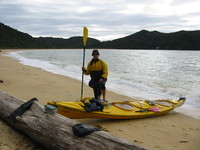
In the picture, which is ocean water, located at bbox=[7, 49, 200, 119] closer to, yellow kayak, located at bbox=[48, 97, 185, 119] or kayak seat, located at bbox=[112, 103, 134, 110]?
yellow kayak, located at bbox=[48, 97, 185, 119]

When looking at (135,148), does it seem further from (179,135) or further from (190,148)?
(179,135)

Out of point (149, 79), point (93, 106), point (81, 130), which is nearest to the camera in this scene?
point (81, 130)

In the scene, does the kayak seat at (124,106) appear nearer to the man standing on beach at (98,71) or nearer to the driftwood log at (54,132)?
the man standing on beach at (98,71)

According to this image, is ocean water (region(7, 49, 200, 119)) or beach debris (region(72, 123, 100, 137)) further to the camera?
ocean water (region(7, 49, 200, 119))

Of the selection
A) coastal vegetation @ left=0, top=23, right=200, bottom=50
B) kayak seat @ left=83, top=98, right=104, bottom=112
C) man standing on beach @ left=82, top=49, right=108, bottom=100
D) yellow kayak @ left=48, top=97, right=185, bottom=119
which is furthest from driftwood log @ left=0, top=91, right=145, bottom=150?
coastal vegetation @ left=0, top=23, right=200, bottom=50

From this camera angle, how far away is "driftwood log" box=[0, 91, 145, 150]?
8.84 ft

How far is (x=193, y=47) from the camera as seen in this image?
412 ft

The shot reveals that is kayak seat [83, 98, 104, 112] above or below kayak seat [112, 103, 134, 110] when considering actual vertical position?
above

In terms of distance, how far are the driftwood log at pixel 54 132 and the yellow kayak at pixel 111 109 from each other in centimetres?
90

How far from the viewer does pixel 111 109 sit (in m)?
5.37

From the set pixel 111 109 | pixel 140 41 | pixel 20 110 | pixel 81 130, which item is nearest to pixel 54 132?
pixel 81 130

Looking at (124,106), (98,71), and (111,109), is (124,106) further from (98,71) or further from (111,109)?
(98,71)

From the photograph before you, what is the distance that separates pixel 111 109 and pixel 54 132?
2.48 meters

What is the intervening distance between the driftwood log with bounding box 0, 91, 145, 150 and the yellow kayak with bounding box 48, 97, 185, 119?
0.90 meters
